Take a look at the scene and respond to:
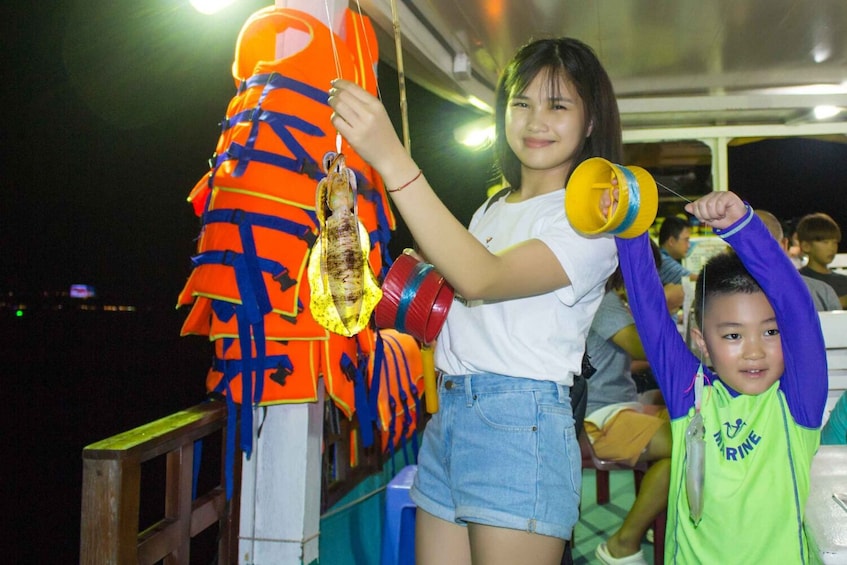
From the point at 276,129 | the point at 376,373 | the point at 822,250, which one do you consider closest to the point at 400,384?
the point at 376,373

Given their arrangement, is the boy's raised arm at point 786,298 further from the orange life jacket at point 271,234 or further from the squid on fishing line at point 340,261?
the orange life jacket at point 271,234

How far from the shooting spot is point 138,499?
1.42m

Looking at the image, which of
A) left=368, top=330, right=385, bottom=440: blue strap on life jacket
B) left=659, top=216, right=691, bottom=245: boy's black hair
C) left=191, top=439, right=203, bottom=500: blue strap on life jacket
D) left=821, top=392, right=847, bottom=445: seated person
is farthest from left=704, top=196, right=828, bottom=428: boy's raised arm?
left=659, top=216, right=691, bottom=245: boy's black hair

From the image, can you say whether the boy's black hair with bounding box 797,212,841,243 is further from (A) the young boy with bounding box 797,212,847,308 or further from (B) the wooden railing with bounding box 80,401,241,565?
(B) the wooden railing with bounding box 80,401,241,565

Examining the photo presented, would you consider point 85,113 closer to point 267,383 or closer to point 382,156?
point 267,383

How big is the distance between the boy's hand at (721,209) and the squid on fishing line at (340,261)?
0.58 m

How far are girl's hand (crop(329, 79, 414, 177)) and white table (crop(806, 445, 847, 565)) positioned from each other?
0.94 m

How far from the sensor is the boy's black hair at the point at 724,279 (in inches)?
54.8

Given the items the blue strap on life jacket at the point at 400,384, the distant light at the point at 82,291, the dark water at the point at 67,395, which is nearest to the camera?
the blue strap on life jacket at the point at 400,384

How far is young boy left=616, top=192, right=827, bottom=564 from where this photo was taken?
48.5 inches

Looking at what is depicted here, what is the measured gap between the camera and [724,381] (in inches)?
56.2

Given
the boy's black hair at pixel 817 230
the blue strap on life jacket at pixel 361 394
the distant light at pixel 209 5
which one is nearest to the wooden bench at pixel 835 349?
the blue strap on life jacket at pixel 361 394

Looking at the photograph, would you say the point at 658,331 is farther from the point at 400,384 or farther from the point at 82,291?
the point at 82,291

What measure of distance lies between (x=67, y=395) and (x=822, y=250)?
11.1 meters
